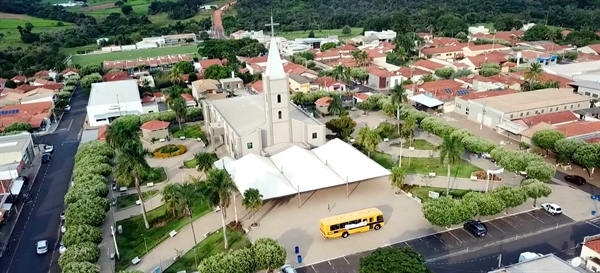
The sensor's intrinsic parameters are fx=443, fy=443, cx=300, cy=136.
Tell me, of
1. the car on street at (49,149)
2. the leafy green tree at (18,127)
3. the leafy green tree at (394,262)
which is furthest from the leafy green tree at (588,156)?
the leafy green tree at (18,127)

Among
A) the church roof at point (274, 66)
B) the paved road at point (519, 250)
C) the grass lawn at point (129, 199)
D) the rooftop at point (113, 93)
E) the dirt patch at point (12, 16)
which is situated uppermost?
the dirt patch at point (12, 16)

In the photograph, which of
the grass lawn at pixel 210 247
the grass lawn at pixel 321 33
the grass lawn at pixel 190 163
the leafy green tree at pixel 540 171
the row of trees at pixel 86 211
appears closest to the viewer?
the row of trees at pixel 86 211

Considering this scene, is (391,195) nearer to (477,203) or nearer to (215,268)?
(477,203)

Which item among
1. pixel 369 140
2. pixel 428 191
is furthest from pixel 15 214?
pixel 428 191

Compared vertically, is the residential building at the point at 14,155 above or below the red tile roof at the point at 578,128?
below

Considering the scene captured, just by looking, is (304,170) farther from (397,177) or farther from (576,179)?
(576,179)

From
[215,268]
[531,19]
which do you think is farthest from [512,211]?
[531,19]

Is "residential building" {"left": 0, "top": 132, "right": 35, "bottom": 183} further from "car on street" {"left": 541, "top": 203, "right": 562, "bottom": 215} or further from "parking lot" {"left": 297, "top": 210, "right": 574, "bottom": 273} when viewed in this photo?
"car on street" {"left": 541, "top": 203, "right": 562, "bottom": 215}

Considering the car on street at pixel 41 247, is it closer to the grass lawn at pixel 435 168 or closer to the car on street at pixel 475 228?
the car on street at pixel 475 228

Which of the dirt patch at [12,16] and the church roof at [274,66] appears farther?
the dirt patch at [12,16]
